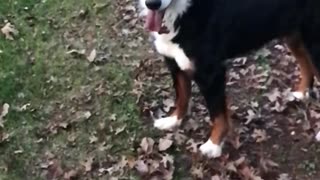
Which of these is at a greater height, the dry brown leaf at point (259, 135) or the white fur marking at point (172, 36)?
the white fur marking at point (172, 36)

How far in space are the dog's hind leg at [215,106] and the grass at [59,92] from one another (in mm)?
604

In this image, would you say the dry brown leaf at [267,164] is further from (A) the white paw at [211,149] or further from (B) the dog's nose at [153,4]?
(B) the dog's nose at [153,4]

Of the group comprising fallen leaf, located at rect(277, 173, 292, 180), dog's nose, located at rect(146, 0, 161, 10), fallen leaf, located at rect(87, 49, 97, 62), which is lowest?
fallen leaf, located at rect(277, 173, 292, 180)

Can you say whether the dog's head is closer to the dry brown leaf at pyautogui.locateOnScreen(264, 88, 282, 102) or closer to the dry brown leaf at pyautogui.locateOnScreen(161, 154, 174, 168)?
the dry brown leaf at pyautogui.locateOnScreen(161, 154, 174, 168)

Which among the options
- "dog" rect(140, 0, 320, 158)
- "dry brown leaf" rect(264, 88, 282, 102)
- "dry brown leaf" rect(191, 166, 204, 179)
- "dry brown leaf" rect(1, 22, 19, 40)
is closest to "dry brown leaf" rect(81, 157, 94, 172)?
"dry brown leaf" rect(191, 166, 204, 179)

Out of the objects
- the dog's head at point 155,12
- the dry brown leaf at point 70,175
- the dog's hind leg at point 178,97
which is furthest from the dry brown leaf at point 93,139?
the dog's head at point 155,12

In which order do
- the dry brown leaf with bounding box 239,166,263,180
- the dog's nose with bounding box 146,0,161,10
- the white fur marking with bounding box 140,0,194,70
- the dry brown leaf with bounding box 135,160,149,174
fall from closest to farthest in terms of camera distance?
1. the dog's nose with bounding box 146,0,161,10
2. the white fur marking with bounding box 140,0,194,70
3. the dry brown leaf with bounding box 239,166,263,180
4. the dry brown leaf with bounding box 135,160,149,174

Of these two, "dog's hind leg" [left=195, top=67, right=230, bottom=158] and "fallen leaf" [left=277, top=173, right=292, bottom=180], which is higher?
"dog's hind leg" [left=195, top=67, right=230, bottom=158]

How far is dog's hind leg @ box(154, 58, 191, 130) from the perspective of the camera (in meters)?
4.68

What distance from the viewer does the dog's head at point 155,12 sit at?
13.3 feet

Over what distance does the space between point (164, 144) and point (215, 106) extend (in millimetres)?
542

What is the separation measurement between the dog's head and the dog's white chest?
90 mm

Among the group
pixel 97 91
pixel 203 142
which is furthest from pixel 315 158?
pixel 97 91

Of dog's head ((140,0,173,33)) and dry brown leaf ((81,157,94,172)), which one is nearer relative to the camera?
dog's head ((140,0,173,33))
